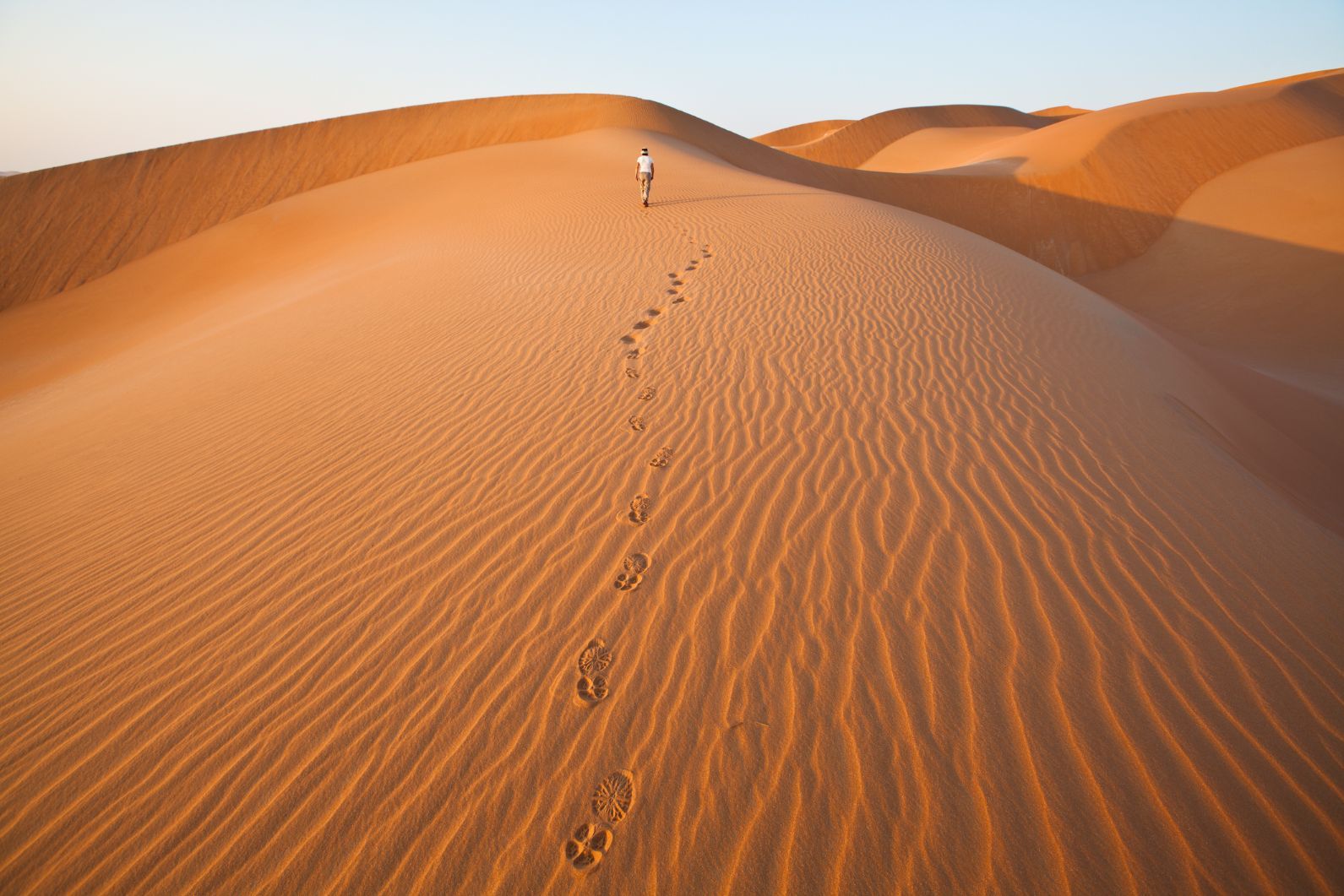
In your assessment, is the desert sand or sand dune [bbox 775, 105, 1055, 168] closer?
the desert sand

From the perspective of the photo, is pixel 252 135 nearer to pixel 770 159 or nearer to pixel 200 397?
pixel 770 159

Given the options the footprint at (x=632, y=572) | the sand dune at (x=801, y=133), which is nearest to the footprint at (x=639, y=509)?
the footprint at (x=632, y=572)

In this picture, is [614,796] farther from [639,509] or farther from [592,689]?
[639,509]

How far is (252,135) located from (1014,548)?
3352cm

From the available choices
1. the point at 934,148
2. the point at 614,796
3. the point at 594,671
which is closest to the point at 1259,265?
the point at 594,671

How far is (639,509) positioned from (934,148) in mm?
50162

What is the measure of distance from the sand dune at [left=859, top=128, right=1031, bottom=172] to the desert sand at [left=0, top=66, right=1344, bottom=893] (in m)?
38.3

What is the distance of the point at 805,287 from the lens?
26.4 feet

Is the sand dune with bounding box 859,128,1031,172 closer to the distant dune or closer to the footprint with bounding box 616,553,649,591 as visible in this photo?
the distant dune

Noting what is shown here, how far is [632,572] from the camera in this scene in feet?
11.8

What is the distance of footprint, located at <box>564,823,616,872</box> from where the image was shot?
90.6 inches

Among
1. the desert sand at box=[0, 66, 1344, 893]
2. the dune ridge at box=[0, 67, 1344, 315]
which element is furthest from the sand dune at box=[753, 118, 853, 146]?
the desert sand at box=[0, 66, 1344, 893]

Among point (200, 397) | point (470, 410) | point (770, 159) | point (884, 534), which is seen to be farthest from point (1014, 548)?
point (770, 159)

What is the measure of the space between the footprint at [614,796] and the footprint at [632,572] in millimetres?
1081
